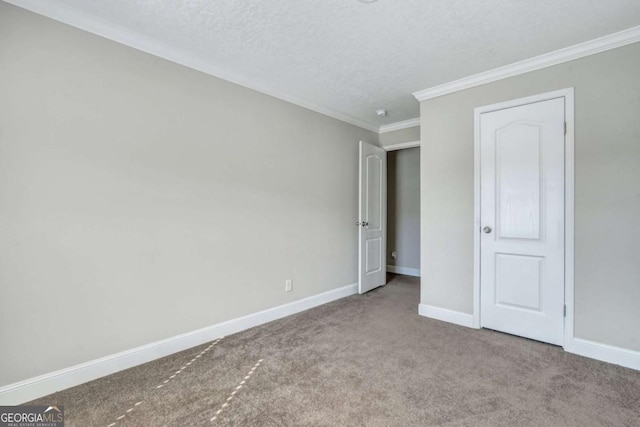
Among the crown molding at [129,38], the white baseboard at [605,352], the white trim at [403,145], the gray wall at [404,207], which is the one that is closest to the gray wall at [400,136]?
the white trim at [403,145]

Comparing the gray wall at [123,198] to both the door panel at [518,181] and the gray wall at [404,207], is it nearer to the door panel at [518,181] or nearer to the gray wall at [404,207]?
the door panel at [518,181]

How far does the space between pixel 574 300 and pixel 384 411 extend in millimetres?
1903

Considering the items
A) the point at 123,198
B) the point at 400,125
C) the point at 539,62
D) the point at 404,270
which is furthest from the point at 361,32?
the point at 404,270

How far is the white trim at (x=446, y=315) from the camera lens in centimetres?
300

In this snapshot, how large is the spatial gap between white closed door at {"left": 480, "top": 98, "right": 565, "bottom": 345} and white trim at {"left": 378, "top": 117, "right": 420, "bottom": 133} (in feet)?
4.46

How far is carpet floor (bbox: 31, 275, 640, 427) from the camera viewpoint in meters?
1.67

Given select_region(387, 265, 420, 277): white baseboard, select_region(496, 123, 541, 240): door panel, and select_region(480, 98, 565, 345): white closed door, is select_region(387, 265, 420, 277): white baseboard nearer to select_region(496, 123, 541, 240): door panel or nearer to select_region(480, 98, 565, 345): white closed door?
select_region(480, 98, 565, 345): white closed door

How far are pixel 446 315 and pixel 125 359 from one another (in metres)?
2.93

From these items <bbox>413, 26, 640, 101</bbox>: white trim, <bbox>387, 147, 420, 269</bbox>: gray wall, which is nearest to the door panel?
<bbox>413, 26, 640, 101</bbox>: white trim

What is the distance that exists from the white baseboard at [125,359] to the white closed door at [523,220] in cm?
213

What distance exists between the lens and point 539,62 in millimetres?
2562

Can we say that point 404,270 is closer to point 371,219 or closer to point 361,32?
point 371,219

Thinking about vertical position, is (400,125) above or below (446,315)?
above

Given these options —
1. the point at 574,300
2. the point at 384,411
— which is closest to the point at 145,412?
→ the point at 384,411
